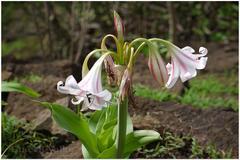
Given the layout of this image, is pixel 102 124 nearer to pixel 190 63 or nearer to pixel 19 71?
pixel 190 63

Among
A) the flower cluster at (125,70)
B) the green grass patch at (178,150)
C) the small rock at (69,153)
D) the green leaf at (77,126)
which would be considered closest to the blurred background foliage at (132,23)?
the small rock at (69,153)

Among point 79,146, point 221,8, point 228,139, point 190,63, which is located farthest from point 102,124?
point 221,8

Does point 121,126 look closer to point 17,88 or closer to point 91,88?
point 91,88

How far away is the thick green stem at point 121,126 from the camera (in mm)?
1637

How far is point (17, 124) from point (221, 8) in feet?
15.7

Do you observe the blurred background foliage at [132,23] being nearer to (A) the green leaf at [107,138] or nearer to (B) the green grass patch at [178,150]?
(B) the green grass patch at [178,150]

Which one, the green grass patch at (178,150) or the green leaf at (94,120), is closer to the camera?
the green leaf at (94,120)

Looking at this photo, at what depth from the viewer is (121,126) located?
1685mm

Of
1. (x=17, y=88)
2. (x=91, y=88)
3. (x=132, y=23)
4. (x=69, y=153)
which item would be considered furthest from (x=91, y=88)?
(x=132, y=23)

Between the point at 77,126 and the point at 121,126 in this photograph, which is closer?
the point at 121,126

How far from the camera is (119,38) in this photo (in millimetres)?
1558

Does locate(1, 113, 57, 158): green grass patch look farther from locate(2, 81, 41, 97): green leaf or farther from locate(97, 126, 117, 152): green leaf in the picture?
locate(97, 126, 117, 152): green leaf

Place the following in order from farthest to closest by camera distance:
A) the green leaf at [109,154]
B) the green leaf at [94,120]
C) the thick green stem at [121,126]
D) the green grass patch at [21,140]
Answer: the green grass patch at [21,140]
the green leaf at [94,120]
the green leaf at [109,154]
the thick green stem at [121,126]

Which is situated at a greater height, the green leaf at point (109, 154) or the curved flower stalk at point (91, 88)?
the curved flower stalk at point (91, 88)
